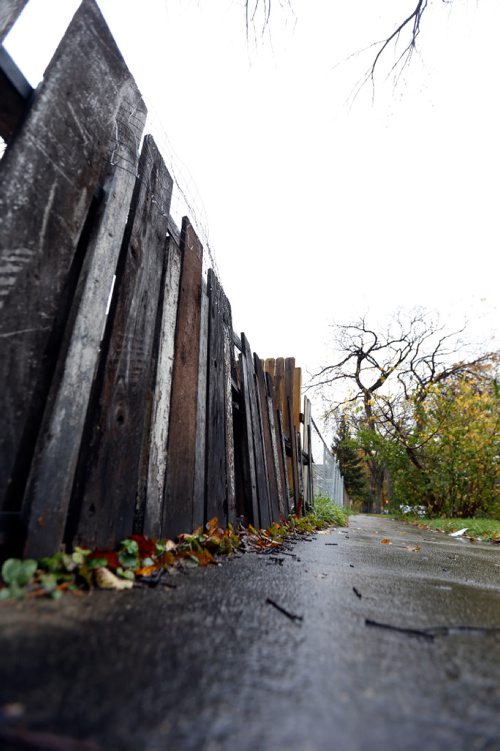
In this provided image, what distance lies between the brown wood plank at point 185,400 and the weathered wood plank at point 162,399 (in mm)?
45

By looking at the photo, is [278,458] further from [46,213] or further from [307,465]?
[46,213]

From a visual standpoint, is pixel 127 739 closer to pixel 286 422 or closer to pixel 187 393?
pixel 187 393

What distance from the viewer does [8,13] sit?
129cm

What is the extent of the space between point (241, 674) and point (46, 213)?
1373 millimetres

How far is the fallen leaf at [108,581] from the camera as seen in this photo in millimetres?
1169

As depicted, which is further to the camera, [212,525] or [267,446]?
[267,446]

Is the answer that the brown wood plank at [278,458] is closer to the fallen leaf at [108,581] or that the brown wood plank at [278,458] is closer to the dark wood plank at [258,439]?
the dark wood plank at [258,439]

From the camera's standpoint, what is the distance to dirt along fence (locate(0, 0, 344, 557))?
1195 millimetres

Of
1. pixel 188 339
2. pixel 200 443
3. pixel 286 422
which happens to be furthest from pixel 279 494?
pixel 188 339

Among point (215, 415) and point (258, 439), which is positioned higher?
point (258, 439)

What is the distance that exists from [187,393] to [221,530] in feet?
2.66

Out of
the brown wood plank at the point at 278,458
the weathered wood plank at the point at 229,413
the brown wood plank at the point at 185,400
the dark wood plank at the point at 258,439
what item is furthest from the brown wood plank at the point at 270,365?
the brown wood plank at the point at 185,400

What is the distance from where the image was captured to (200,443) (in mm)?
2213

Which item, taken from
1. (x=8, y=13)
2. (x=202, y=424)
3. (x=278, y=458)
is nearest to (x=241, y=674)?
(x=202, y=424)
